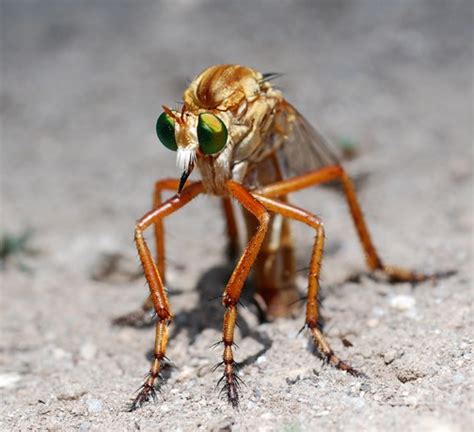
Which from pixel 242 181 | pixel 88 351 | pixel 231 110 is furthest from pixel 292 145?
pixel 88 351

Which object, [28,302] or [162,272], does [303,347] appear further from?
[28,302]

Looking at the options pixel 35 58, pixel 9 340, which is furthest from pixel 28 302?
pixel 35 58

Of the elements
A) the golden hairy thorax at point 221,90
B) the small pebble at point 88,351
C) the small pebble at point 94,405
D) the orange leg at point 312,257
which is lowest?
the small pebble at point 94,405

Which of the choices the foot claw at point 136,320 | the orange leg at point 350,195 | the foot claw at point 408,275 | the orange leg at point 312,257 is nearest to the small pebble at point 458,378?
the orange leg at point 312,257

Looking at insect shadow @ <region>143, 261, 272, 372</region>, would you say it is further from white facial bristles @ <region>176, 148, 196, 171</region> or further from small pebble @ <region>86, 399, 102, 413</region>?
white facial bristles @ <region>176, 148, 196, 171</region>

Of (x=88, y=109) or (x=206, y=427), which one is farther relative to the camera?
(x=88, y=109)

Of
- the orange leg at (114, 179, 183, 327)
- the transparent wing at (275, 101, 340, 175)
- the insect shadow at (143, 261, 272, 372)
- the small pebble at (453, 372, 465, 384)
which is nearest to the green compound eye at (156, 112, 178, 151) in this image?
the orange leg at (114, 179, 183, 327)

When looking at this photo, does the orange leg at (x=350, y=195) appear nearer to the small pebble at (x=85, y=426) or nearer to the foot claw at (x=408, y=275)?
the foot claw at (x=408, y=275)
